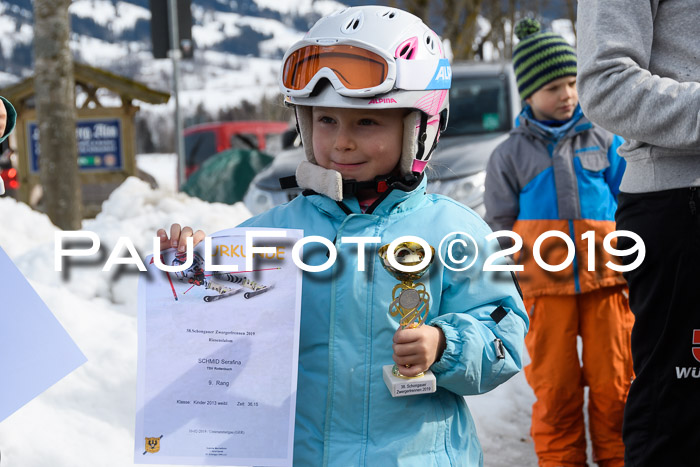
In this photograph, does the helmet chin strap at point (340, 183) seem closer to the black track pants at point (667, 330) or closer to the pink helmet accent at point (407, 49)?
the pink helmet accent at point (407, 49)

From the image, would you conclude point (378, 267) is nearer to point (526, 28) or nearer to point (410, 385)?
point (410, 385)

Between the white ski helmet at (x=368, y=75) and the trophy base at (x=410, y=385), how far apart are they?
1.76ft

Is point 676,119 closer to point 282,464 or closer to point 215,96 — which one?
point 282,464

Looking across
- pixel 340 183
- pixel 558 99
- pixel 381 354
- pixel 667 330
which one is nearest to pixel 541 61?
pixel 558 99

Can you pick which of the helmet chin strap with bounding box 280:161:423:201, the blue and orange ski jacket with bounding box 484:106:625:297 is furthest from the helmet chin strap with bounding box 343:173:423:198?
the blue and orange ski jacket with bounding box 484:106:625:297

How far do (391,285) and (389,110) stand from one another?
1.67 feet

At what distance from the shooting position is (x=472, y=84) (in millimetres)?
9398

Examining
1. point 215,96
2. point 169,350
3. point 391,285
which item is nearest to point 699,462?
point 391,285

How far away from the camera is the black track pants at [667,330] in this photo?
255cm

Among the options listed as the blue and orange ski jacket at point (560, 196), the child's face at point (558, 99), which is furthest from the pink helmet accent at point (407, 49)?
the child's face at point (558, 99)

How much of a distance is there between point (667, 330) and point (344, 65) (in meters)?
1.25

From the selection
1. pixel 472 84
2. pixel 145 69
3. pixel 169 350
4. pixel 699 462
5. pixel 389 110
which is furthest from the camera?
pixel 145 69

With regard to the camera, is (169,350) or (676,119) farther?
(676,119)

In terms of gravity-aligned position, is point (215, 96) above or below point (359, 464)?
below
